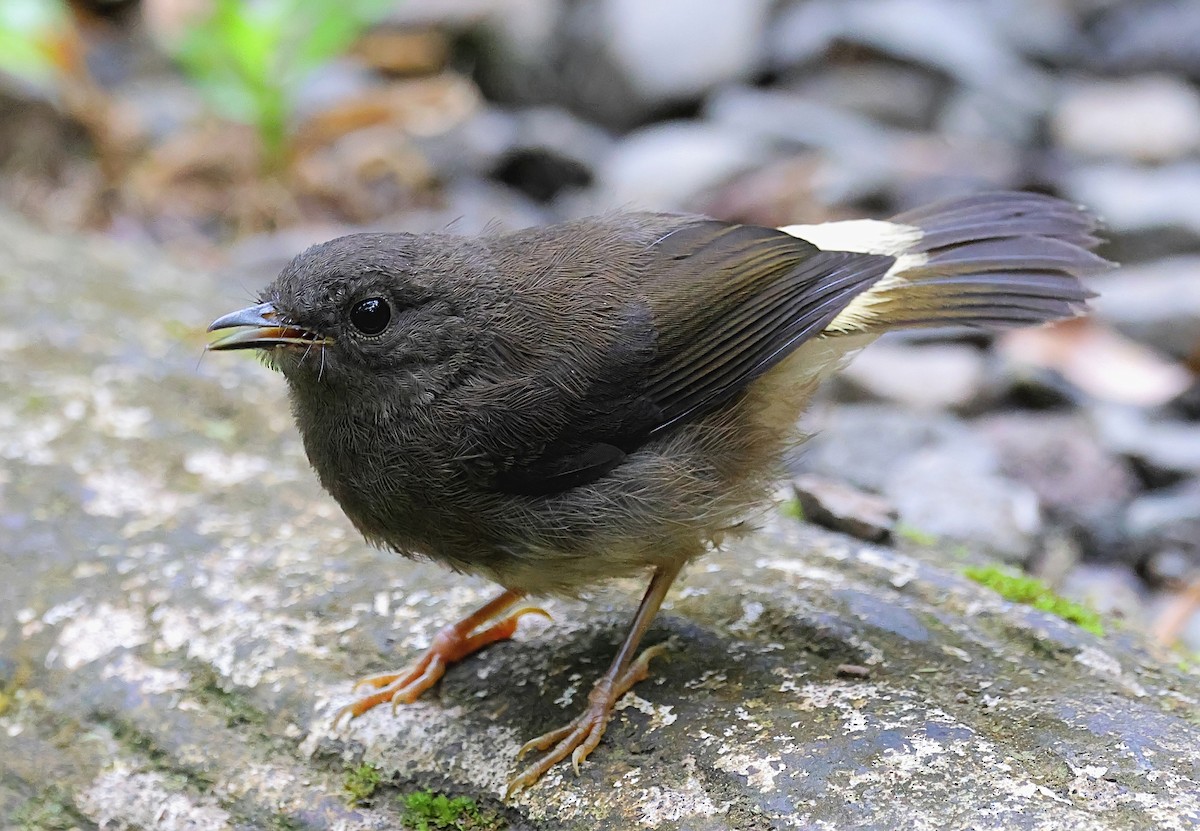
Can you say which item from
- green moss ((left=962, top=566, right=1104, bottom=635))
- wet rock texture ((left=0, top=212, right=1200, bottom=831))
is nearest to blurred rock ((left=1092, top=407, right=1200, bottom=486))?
green moss ((left=962, top=566, right=1104, bottom=635))

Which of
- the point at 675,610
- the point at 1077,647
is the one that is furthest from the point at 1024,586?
the point at 675,610

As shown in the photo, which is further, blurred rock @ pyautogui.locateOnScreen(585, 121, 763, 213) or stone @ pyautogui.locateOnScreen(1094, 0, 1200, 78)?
stone @ pyautogui.locateOnScreen(1094, 0, 1200, 78)

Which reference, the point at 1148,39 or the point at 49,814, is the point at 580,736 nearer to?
the point at 49,814

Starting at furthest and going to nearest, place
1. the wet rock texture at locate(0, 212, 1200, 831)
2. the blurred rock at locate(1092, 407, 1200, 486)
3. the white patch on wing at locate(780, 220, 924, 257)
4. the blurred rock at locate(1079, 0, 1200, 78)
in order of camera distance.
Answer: the blurred rock at locate(1079, 0, 1200, 78) < the blurred rock at locate(1092, 407, 1200, 486) < the white patch on wing at locate(780, 220, 924, 257) < the wet rock texture at locate(0, 212, 1200, 831)

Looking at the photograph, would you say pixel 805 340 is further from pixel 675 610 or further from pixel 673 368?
pixel 675 610

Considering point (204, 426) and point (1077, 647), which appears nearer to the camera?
point (1077, 647)

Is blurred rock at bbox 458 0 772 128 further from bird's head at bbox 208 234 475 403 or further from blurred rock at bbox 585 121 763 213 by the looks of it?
bird's head at bbox 208 234 475 403

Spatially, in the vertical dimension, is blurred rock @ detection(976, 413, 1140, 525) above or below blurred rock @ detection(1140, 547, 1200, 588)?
above
